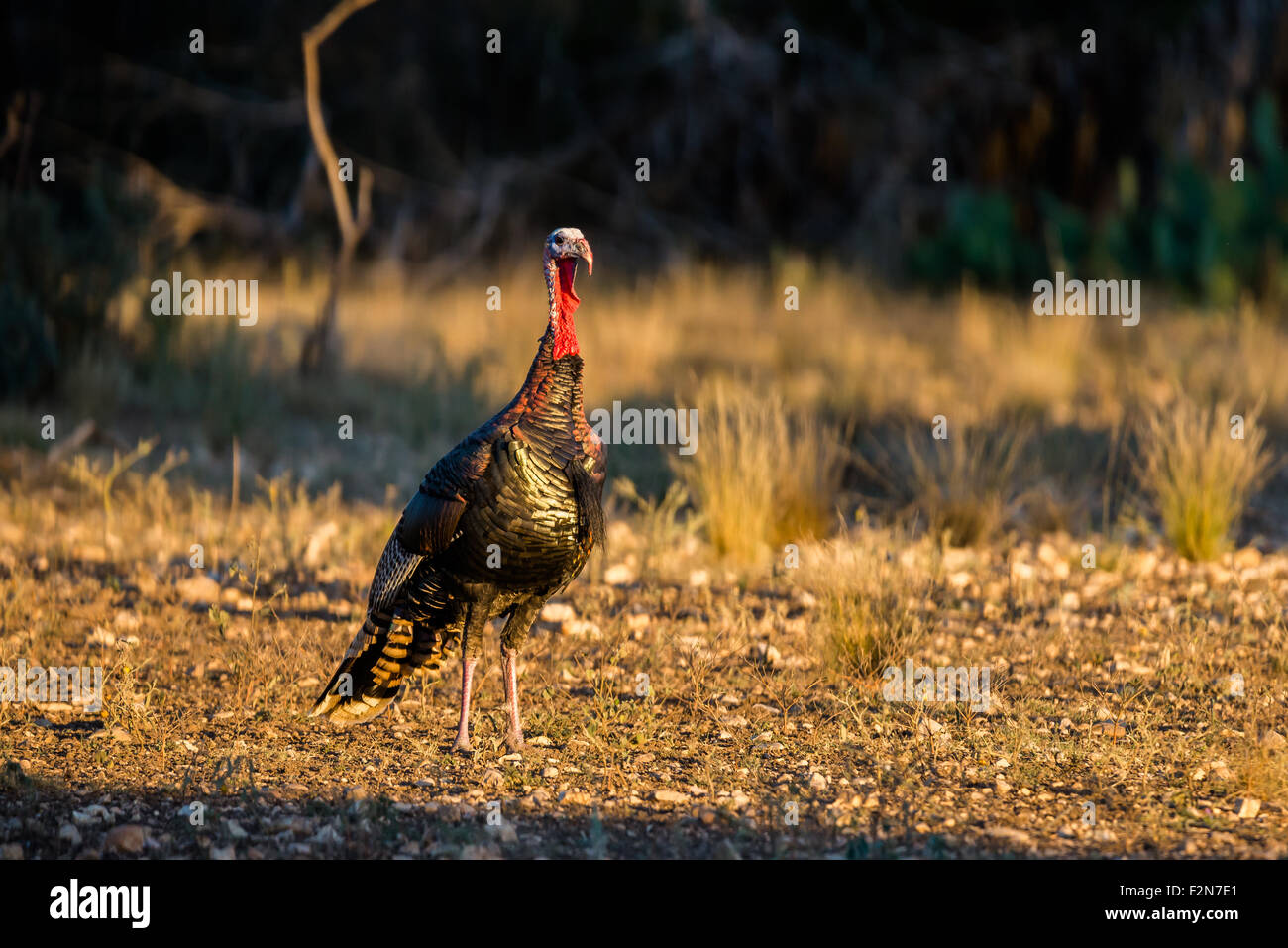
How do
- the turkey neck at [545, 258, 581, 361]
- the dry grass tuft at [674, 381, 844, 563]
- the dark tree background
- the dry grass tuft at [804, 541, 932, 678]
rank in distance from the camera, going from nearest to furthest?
the turkey neck at [545, 258, 581, 361] → the dry grass tuft at [804, 541, 932, 678] → the dry grass tuft at [674, 381, 844, 563] → the dark tree background

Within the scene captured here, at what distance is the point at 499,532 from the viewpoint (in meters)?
4.07

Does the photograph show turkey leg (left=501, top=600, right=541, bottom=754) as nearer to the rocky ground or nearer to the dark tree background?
the rocky ground

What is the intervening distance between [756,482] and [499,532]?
2743 millimetres

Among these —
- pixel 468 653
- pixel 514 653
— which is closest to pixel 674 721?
pixel 514 653

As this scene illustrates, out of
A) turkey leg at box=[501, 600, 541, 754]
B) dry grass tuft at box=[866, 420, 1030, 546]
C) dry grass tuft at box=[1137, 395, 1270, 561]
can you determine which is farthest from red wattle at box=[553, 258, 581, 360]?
dry grass tuft at box=[1137, 395, 1270, 561]

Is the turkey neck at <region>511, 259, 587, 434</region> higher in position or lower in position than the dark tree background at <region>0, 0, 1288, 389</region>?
lower

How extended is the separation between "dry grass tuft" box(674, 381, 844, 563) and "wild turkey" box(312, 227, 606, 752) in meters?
2.21

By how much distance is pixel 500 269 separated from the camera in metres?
15.4

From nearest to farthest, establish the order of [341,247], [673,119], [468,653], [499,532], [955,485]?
1. [499,532]
2. [468,653]
3. [955,485]
4. [341,247]
5. [673,119]

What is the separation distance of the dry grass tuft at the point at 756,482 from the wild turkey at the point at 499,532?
7.24 feet

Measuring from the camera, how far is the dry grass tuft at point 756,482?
258 inches

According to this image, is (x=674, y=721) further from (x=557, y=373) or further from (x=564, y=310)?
(x=564, y=310)

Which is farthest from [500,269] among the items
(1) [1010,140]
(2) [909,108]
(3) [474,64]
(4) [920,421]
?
(4) [920,421]

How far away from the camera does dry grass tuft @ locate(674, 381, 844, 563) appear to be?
655 centimetres
